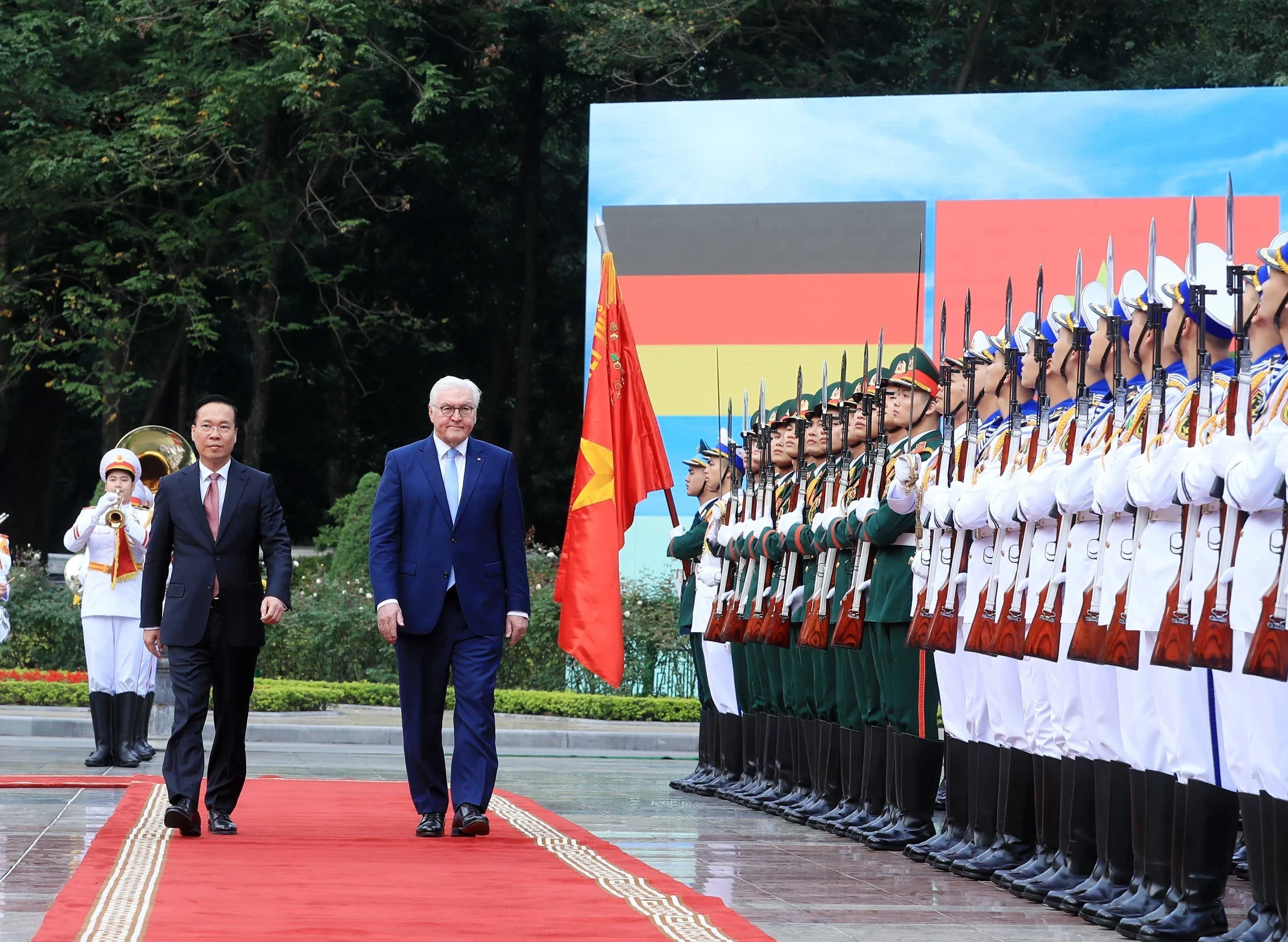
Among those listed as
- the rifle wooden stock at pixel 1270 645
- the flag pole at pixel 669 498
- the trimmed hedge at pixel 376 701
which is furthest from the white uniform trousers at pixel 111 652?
the rifle wooden stock at pixel 1270 645

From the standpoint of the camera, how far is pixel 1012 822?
7883 millimetres

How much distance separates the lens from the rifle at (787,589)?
10688 millimetres

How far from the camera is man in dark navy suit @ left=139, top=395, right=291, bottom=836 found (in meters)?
8.76

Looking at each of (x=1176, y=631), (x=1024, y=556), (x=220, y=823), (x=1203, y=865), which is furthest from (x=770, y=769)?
(x=1176, y=631)

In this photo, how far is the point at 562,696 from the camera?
63.5 feet

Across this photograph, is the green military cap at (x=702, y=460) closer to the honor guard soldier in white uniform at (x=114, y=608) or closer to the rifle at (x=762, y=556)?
the rifle at (x=762, y=556)

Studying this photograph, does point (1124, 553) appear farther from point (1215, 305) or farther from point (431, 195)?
point (431, 195)

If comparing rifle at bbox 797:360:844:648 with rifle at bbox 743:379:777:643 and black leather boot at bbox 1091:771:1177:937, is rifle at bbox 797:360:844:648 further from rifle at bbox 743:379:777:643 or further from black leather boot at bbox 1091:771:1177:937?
black leather boot at bbox 1091:771:1177:937

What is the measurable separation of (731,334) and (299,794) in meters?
11.1

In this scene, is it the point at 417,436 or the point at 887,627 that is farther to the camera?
the point at 417,436

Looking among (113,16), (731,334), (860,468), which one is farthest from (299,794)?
(113,16)

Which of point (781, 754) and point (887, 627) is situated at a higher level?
point (887, 627)

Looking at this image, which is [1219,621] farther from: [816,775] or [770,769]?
[770,769]

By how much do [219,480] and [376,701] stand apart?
1115 cm
